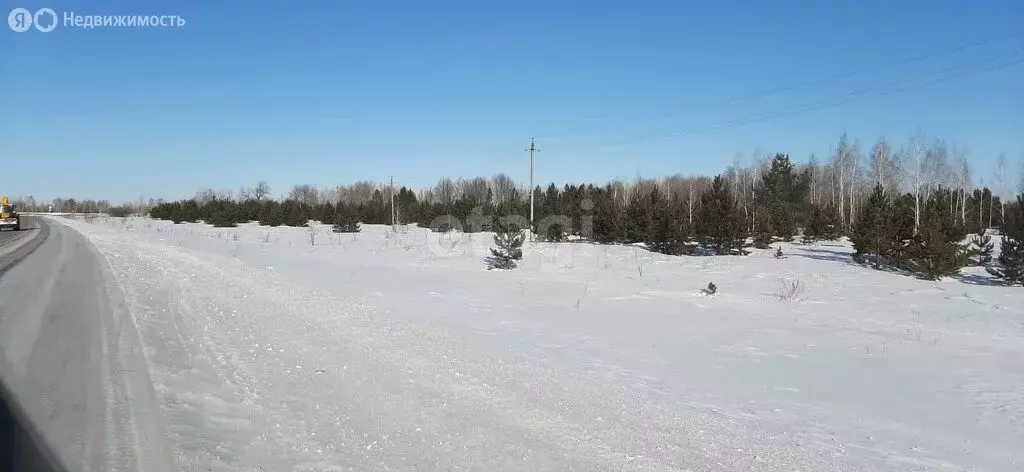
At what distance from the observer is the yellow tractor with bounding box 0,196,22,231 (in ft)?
127

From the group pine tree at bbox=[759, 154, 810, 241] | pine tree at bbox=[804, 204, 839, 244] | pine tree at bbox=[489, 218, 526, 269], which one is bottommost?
pine tree at bbox=[489, 218, 526, 269]

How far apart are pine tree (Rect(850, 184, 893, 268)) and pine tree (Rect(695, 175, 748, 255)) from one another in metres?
4.67

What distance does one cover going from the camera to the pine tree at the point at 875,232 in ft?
70.9

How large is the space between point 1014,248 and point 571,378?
19.8 metres

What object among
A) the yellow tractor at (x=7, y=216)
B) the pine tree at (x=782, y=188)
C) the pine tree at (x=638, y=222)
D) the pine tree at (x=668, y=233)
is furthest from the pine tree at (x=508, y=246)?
the yellow tractor at (x=7, y=216)

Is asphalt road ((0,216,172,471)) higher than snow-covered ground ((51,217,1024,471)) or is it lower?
higher

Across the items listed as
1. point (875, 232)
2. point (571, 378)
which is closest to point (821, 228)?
point (875, 232)

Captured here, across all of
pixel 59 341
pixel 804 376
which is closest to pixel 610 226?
pixel 804 376

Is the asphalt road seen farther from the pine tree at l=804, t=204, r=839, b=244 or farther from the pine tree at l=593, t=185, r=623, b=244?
the pine tree at l=804, t=204, r=839, b=244

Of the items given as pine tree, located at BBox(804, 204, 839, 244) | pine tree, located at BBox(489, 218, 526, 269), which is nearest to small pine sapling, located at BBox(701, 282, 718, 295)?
pine tree, located at BBox(489, 218, 526, 269)

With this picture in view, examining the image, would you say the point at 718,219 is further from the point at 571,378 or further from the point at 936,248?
the point at 571,378

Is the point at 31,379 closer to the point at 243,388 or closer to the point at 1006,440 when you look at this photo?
the point at 243,388

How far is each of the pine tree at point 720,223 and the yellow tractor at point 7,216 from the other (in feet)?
A: 147

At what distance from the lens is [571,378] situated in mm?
5984
